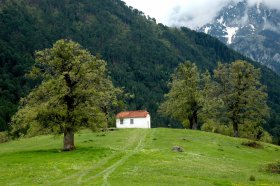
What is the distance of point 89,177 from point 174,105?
7280 cm

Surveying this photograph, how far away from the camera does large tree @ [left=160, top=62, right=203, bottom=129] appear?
11156 cm

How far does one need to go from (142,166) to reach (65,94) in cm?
2044

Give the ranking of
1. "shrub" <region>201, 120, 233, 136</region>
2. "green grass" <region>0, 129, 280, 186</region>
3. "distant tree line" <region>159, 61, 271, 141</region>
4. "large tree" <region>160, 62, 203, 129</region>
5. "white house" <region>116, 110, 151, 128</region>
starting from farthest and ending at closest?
"shrub" <region>201, 120, 233, 136</region>
"white house" <region>116, 110, 151, 128</region>
"large tree" <region>160, 62, 203, 129</region>
"distant tree line" <region>159, 61, 271, 141</region>
"green grass" <region>0, 129, 280, 186</region>

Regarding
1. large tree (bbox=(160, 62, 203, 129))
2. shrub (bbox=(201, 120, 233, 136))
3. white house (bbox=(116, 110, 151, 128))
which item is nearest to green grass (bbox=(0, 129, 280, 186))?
large tree (bbox=(160, 62, 203, 129))

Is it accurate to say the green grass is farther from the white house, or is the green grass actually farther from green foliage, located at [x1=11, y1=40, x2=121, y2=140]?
the white house

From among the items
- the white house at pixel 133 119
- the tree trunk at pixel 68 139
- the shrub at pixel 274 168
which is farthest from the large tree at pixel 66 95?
the white house at pixel 133 119

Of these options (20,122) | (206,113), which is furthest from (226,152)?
(206,113)

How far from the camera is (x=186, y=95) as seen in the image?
11250 cm

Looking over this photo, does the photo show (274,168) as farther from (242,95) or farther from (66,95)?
(242,95)

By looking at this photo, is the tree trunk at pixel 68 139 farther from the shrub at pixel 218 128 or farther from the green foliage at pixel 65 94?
the shrub at pixel 218 128

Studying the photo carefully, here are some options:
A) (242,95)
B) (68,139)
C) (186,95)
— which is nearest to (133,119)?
(186,95)

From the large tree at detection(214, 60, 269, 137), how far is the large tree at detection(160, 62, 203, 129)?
6366 millimetres

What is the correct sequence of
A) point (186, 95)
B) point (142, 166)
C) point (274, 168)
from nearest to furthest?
point (142, 166) < point (274, 168) < point (186, 95)

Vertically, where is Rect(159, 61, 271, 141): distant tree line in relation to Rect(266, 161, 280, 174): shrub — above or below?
above
